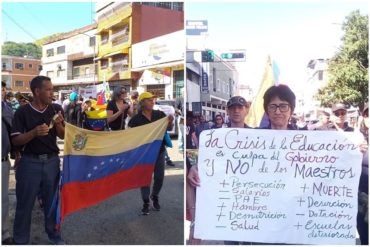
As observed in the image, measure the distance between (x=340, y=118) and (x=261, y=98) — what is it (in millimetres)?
659

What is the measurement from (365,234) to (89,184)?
2.76m

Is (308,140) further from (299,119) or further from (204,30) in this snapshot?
(204,30)

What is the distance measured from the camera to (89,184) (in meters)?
4.38

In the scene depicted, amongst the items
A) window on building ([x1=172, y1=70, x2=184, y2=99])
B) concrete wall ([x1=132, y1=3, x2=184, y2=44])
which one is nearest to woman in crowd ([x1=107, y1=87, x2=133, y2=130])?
window on building ([x1=172, y1=70, x2=184, y2=99])

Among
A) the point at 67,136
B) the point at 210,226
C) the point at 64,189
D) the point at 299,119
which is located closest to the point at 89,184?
the point at 64,189

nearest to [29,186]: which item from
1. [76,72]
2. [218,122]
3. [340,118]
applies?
[218,122]

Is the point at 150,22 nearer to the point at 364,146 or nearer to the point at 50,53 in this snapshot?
the point at 50,53

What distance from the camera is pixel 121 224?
4.73 meters

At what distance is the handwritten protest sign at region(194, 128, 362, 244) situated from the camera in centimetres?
338

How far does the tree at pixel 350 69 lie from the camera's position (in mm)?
3342

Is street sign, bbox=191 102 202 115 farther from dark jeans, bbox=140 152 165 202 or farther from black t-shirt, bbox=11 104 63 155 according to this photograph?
dark jeans, bbox=140 152 165 202

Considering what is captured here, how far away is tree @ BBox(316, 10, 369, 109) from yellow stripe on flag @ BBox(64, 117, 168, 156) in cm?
214

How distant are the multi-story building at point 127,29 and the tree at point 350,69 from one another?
71.7 ft

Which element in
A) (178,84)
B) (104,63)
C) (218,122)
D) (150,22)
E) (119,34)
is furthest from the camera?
(104,63)
